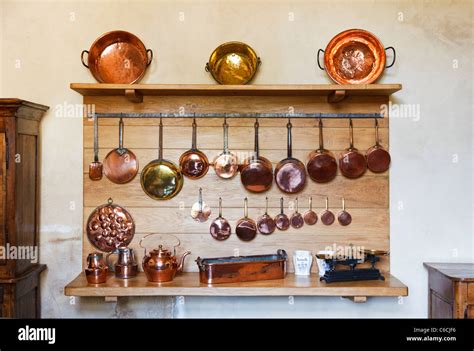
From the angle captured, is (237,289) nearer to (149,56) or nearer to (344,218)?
(344,218)

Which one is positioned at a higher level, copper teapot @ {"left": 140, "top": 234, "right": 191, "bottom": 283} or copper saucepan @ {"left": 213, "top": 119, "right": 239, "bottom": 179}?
copper saucepan @ {"left": 213, "top": 119, "right": 239, "bottom": 179}

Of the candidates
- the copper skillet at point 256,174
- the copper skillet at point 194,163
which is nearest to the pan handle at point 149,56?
the copper skillet at point 194,163

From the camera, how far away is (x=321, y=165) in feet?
8.59

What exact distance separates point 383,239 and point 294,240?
48cm

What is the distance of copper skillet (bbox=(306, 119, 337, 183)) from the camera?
2.62 m

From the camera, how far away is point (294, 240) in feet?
8.70

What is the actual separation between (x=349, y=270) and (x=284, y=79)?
3.42ft

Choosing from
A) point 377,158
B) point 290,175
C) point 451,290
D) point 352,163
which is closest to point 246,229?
point 290,175

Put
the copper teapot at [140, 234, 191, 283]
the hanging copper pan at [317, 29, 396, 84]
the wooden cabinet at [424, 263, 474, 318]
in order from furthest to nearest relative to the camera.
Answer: the hanging copper pan at [317, 29, 396, 84], the copper teapot at [140, 234, 191, 283], the wooden cabinet at [424, 263, 474, 318]

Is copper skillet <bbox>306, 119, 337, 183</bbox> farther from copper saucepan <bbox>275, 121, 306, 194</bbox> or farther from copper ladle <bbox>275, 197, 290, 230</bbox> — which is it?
copper ladle <bbox>275, 197, 290, 230</bbox>

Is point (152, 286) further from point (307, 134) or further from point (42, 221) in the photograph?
point (307, 134)

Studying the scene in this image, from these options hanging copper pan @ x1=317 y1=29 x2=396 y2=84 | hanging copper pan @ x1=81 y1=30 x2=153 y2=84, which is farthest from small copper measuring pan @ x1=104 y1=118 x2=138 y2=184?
hanging copper pan @ x1=317 y1=29 x2=396 y2=84

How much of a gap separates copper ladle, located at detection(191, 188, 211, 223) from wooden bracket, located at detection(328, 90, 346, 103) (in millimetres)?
834

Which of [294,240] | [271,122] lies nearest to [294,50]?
[271,122]
